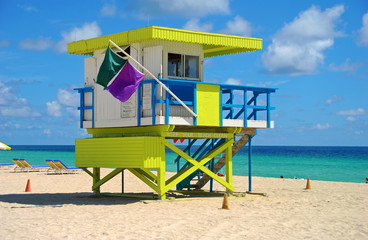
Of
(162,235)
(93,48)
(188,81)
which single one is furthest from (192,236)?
(93,48)

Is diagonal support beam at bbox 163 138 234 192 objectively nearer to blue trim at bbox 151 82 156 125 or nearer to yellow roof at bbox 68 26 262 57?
blue trim at bbox 151 82 156 125

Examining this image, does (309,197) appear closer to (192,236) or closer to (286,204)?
(286,204)

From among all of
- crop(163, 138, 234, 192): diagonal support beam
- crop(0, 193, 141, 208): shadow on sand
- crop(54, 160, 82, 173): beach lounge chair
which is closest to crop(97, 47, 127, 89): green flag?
crop(163, 138, 234, 192): diagonal support beam

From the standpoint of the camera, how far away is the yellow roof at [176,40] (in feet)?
56.9

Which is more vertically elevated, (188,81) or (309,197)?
(188,81)

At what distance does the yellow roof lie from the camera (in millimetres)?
17328

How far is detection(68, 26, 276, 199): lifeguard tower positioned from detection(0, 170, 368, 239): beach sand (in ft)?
4.37

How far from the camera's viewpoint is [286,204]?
59.0ft

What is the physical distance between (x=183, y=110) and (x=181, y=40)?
91.6 inches

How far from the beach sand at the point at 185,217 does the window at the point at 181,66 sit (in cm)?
433

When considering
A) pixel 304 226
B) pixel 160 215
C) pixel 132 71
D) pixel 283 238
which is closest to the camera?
pixel 283 238

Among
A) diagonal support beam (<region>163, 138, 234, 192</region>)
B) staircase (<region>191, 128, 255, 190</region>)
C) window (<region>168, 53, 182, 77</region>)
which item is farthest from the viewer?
staircase (<region>191, 128, 255, 190</region>)

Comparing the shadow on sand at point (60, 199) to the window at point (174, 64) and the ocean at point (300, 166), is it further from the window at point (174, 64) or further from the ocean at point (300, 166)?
the ocean at point (300, 166)

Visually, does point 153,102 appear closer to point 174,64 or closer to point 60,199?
point 174,64
